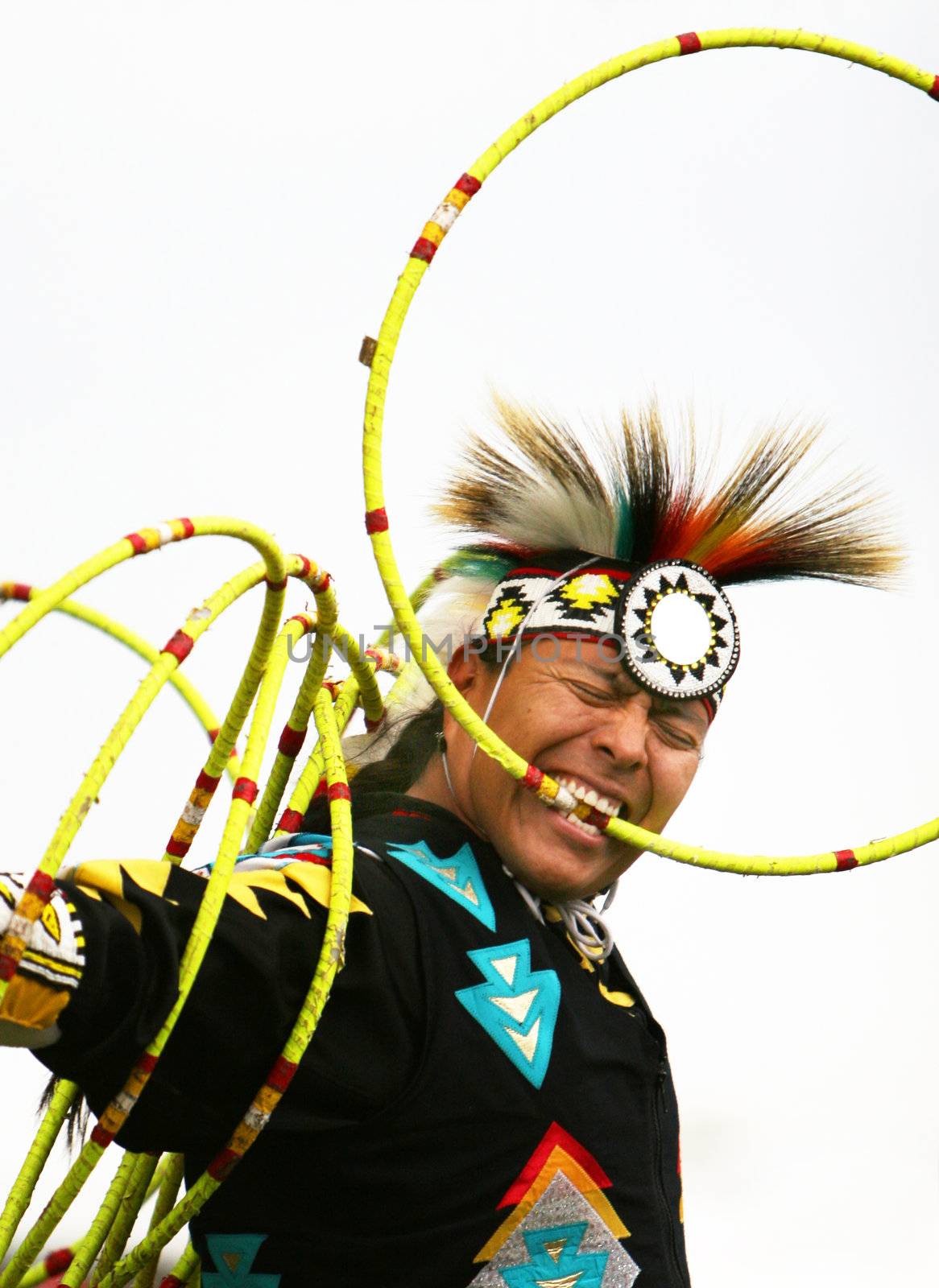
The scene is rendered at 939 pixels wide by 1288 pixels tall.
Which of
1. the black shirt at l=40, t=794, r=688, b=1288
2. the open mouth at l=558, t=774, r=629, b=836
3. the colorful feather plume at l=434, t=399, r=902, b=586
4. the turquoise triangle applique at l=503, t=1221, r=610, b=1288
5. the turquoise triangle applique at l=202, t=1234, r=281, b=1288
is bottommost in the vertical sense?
the turquoise triangle applique at l=202, t=1234, r=281, b=1288

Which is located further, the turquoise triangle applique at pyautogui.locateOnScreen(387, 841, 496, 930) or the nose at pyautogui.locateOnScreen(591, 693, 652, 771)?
the nose at pyautogui.locateOnScreen(591, 693, 652, 771)

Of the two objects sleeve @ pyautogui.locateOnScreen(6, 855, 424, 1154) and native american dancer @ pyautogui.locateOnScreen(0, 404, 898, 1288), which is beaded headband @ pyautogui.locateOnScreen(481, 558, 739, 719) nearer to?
native american dancer @ pyautogui.locateOnScreen(0, 404, 898, 1288)

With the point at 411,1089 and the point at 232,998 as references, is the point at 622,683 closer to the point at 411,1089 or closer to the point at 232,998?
the point at 411,1089

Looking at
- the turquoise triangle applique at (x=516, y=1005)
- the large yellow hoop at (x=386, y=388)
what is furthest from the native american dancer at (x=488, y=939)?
the large yellow hoop at (x=386, y=388)

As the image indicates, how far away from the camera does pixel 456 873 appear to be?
169cm

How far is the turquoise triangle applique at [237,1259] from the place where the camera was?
1613 mm

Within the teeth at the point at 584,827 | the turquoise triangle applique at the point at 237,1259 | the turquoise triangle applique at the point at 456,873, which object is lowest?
the turquoise triangle applique at the point at 237,1259

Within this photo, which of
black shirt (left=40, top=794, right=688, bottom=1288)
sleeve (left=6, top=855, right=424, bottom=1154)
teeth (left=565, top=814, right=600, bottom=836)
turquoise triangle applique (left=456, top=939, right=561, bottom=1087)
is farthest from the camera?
teeth (left=565, top=814, right=600, bottom=836)

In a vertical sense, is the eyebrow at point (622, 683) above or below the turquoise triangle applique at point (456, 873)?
above

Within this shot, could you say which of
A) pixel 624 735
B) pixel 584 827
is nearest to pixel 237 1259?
pixel 584 827

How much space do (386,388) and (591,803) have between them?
1.66ft

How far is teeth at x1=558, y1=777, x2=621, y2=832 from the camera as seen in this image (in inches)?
70.0

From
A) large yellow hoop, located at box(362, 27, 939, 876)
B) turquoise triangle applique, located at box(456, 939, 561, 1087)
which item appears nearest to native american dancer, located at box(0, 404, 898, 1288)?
turquoise triangle applique, located at box(456, 939, 561, 1087)

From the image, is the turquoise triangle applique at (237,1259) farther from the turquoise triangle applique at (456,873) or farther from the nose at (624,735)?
the nose at (624,735)
